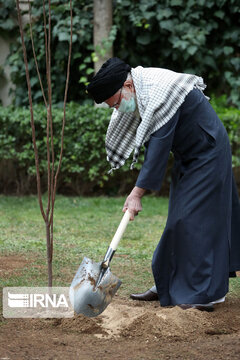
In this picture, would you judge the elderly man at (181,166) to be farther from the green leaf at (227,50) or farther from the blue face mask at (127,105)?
the green leaf at (227,50)

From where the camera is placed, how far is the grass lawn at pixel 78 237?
4.12 m

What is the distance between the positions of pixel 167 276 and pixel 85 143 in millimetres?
4210

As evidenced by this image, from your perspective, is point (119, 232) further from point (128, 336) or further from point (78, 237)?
point (78, 237)

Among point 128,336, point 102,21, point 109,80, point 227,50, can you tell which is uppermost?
point 102,21

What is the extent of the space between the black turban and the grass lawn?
4.55ft

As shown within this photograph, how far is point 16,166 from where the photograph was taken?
8.03m

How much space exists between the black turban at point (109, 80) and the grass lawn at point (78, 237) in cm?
139

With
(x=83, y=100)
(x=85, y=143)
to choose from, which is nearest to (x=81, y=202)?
(x=85, y=143)

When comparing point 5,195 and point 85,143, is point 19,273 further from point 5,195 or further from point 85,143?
point 5,195

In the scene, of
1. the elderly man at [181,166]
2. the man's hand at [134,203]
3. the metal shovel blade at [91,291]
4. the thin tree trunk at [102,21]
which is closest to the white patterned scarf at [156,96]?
the elderly man at [181,166]

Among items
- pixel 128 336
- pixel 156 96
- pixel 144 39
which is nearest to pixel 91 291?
pixel 128 336

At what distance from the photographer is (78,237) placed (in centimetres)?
552

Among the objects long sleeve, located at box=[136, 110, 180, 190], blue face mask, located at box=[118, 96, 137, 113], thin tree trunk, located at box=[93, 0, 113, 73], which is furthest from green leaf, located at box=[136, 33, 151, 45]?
long sleeve, located at box=[136, 110, 180, 190]

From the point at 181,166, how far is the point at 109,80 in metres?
0.70
